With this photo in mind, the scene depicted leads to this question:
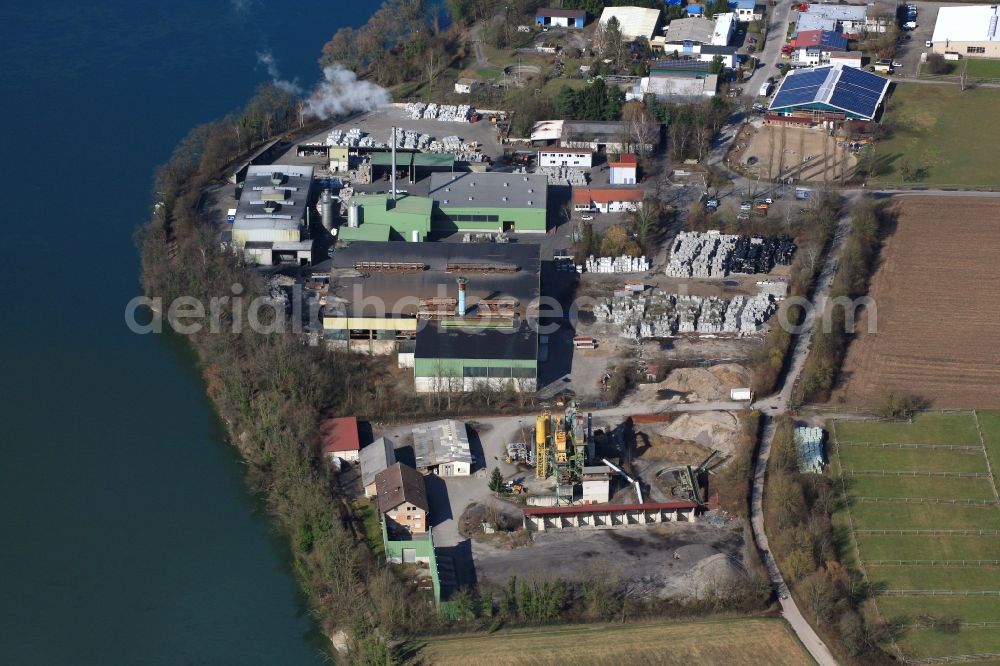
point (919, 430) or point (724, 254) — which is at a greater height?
point (724, 254)

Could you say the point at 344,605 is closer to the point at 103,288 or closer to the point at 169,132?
the point at 103,288

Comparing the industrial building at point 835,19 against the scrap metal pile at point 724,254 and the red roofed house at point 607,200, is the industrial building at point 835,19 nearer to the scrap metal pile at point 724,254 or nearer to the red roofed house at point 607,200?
the red roofed house at point 607,200

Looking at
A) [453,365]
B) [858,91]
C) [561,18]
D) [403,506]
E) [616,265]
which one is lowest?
[403,506]

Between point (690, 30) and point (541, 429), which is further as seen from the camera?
point (690, 30)

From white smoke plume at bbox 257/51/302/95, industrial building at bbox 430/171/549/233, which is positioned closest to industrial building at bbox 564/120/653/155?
industrial building at bbox 430/171/549/233

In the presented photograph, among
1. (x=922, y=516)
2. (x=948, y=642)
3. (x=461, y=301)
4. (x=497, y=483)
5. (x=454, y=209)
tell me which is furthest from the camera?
(x=454, y=209)

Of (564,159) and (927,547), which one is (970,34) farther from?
(927,547)

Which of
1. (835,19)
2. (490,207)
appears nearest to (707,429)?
(490,207)
